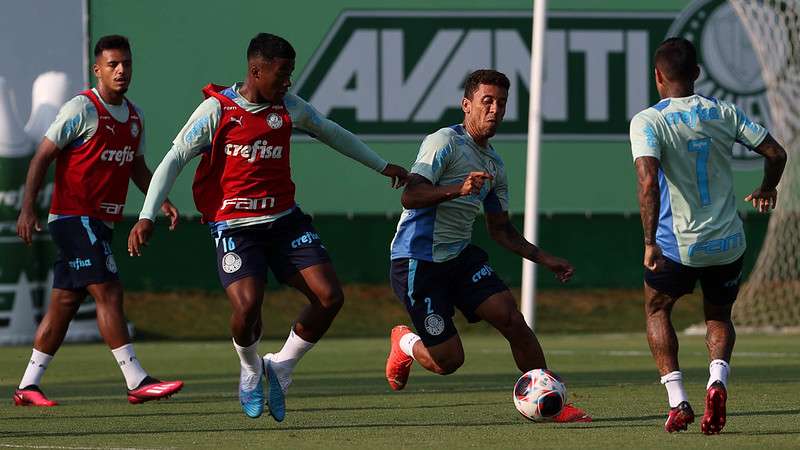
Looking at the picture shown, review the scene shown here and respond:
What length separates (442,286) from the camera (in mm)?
9469

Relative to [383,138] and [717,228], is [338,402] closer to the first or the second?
[717,228]

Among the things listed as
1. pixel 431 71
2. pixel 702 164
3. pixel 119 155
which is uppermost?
pixel 431 71

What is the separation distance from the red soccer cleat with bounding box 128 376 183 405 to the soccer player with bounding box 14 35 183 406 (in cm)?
12

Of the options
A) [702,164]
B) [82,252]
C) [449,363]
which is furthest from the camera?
[82,252]

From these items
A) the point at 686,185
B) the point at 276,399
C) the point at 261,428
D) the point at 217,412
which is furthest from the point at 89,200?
the point at 686,185

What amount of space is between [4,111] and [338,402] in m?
9.78

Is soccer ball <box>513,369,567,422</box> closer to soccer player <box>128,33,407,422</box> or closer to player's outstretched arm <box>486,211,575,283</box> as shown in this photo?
player's outstretched arm <box>486,211,575,283</box>

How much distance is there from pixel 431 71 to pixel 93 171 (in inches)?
435

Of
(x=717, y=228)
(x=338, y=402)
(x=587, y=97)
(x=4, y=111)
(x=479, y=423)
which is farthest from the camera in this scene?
(x=587, y=97)

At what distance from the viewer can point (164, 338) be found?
2102 cm

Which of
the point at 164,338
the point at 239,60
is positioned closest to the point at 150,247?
the point at 164,338

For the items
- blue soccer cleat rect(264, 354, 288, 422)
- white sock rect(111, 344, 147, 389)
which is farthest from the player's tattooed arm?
white sock rect(111, 344, 147, 389)

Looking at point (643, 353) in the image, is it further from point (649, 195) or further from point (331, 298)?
point (649, 195)

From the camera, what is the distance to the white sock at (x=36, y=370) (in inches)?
422
